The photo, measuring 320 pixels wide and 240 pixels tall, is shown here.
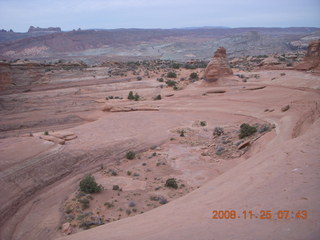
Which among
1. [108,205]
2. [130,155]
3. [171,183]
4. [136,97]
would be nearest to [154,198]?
[171,183]

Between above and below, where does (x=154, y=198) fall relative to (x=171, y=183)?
below

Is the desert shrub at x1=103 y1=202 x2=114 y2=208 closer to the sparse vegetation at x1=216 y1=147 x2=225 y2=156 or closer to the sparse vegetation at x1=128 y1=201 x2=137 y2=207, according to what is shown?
the sparse vegetation at x1=128 y1=201 x2=137 y2=207

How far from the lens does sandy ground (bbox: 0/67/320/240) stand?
15.2ft

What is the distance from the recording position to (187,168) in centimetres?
1163

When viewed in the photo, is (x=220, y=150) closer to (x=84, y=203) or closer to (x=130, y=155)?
(x=130, y=155)

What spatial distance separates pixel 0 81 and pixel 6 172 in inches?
898

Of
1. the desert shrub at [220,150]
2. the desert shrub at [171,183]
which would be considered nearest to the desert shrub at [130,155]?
the desert shrub at [171,183]

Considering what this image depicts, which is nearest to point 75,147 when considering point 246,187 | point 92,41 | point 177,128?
point 177,128

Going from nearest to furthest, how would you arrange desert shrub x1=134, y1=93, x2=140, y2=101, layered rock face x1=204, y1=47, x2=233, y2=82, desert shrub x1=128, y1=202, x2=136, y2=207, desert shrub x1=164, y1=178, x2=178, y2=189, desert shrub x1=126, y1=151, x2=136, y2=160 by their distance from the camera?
desert shrub x1=128, y1=202, x2=136, y2=207 → desert shrub x1=164, y1=178, x2=178, y2=189 → desert shrub x1=126, y1=151, x2=136, y2=160 → desert shrub x1=134, y1=93, x2=140, y2=101 → layered rock face x1=204, y1=47, x2=233, y2=82

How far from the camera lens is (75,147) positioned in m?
12.8

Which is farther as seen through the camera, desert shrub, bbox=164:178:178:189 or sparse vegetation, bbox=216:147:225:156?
sparse vegetation, bbox=216:147:225:156
